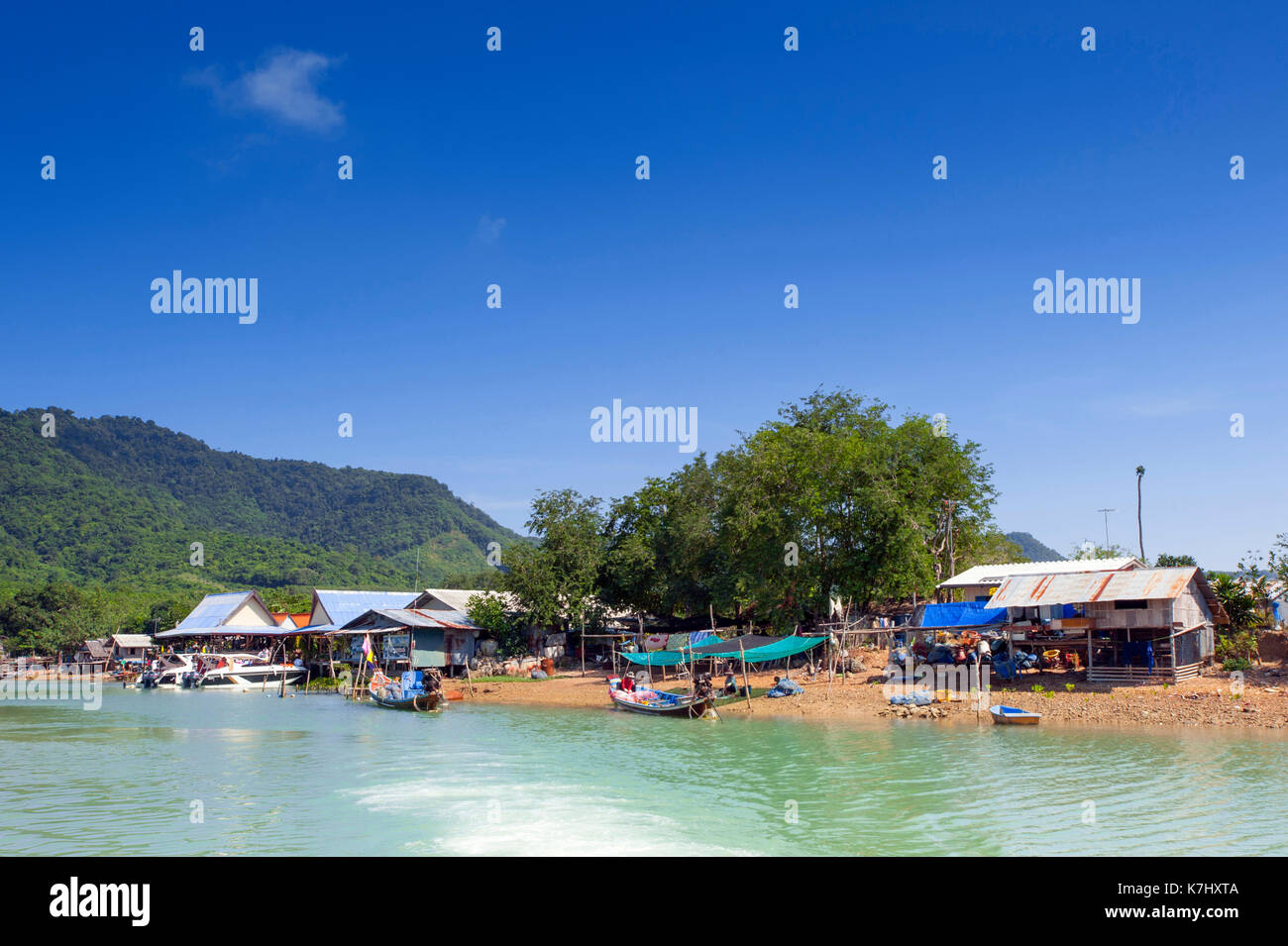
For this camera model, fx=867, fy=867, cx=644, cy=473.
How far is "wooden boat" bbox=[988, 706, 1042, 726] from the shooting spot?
2848 cm

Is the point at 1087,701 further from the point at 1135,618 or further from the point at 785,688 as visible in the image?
the point at 785,688

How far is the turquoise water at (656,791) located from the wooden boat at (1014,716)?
32.9 inches

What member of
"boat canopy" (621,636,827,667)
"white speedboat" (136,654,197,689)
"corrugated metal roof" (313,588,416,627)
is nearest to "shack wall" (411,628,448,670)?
"corrugated metal roof" (313,588,416,627)

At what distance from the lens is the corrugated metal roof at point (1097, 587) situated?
31344 mm

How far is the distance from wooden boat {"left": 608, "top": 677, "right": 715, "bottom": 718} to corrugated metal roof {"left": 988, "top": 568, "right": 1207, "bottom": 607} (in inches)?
488

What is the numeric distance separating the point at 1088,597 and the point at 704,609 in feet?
83.1

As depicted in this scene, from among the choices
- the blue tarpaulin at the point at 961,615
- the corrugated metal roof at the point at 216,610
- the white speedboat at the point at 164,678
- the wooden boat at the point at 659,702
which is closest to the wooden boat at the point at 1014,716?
the blue tarpaulin at the point at 961,615

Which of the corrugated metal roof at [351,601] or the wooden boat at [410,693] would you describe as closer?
the wooden boat at [410,693]

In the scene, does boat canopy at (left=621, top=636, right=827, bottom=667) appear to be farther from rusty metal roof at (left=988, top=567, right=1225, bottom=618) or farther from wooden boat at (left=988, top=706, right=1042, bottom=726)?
wooden boat at (left=988, top=706, right=1042, bottom=726)

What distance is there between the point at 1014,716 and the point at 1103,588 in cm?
729

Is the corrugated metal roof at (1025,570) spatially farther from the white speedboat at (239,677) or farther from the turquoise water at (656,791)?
the white speedboat at (239,677)

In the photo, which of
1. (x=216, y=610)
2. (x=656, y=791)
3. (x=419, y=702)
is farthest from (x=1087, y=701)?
(x=216, y=610)

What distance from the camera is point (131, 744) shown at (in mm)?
29438
